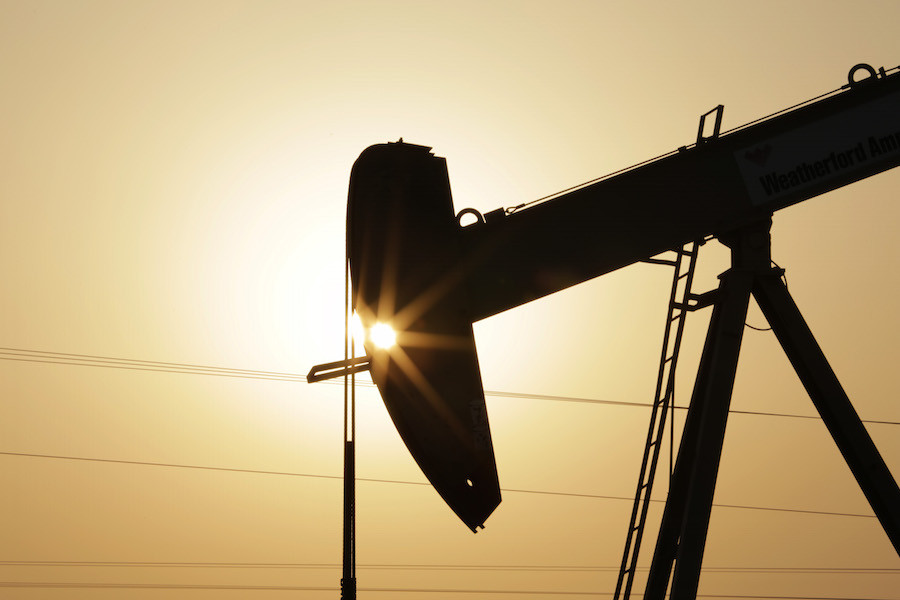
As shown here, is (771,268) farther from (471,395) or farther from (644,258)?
(471,395)

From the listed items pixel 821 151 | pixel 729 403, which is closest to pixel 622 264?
pixel 729 403

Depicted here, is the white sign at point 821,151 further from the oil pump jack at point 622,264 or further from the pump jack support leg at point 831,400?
the pump jack support leg at point 831,400

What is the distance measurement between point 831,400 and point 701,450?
1001mm

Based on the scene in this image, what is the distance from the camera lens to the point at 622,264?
21.4ft

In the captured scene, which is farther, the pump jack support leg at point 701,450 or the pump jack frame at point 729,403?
the pump jack frame at point 729,403

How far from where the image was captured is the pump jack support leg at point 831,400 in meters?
6.38

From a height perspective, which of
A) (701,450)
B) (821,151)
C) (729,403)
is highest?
(821,151)

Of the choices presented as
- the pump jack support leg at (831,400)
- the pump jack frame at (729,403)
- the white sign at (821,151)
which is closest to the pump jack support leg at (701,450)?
the pump jack frame at (729,403)

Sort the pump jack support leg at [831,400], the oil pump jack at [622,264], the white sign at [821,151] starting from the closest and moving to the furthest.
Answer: the oil pump jack at [622,264]
the pump jack support leg at [831,400]
the white sign at [821,151]

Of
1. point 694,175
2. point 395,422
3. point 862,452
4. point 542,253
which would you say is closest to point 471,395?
point 395,422

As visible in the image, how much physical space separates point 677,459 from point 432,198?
94.9 inches

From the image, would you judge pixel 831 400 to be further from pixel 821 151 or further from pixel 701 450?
pixel 821 151

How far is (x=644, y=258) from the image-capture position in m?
6.62

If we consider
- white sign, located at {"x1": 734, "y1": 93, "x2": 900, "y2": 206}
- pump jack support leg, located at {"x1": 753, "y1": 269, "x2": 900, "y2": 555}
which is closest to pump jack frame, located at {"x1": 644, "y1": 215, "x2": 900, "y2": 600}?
pump jack support leg, located at {"x1": 753, "y1": 269, "x2": 900, "y2": 555}
